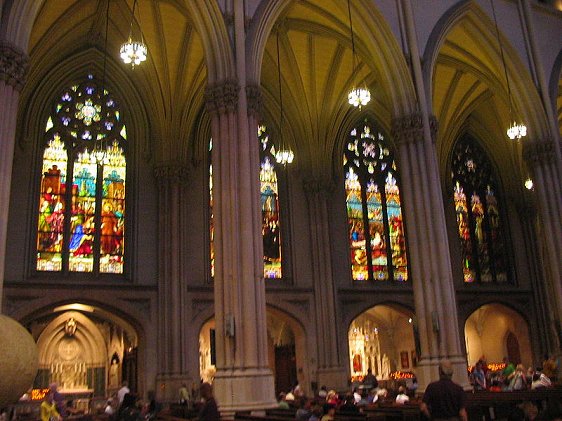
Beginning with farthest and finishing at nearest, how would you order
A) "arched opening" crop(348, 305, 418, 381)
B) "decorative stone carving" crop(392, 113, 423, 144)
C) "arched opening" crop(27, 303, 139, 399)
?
1. "arched opening" crop(348, 305, 418, 381)
2. "arched opening" crop(27, 303, 139, 399)
3. "decorative stone carving" crop(392, 113, 423, 144)

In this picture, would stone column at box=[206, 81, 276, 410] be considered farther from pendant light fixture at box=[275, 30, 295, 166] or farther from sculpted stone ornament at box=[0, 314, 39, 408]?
sculpted stone ornament at box=[0, 314, 39, 408]

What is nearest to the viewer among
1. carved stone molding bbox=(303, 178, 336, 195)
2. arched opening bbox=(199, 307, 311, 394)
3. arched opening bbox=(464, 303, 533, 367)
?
arched opening bbox=(199, 307, 311, 394)

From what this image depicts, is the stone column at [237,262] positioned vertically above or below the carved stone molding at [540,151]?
below

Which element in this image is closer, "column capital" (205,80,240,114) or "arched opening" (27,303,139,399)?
"column capital" (205,80,240,114)

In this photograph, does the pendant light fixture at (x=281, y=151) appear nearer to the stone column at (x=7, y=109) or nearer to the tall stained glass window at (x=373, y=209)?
the tall stained glass window at (x=373, y=209)

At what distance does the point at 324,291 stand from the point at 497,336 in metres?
10.1

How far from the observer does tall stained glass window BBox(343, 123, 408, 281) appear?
2423cm

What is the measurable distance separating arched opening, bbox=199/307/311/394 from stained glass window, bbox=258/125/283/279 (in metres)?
1.70

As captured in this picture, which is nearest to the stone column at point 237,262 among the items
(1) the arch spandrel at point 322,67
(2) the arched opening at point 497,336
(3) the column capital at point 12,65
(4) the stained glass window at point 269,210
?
(1) the arch spandrel at point 322,67

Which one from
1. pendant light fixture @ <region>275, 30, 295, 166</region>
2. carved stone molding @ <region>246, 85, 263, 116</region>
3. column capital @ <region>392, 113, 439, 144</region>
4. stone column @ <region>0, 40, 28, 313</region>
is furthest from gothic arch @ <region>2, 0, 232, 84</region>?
column capital @ <region>392, 113, 439, 144</region>

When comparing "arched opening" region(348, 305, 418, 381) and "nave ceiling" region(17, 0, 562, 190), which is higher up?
"nave ceiling" region(17, 0, 562, 190)

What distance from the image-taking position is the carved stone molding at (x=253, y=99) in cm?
1530

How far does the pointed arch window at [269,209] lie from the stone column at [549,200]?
899 cm

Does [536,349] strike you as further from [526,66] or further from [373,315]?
[526,66]
